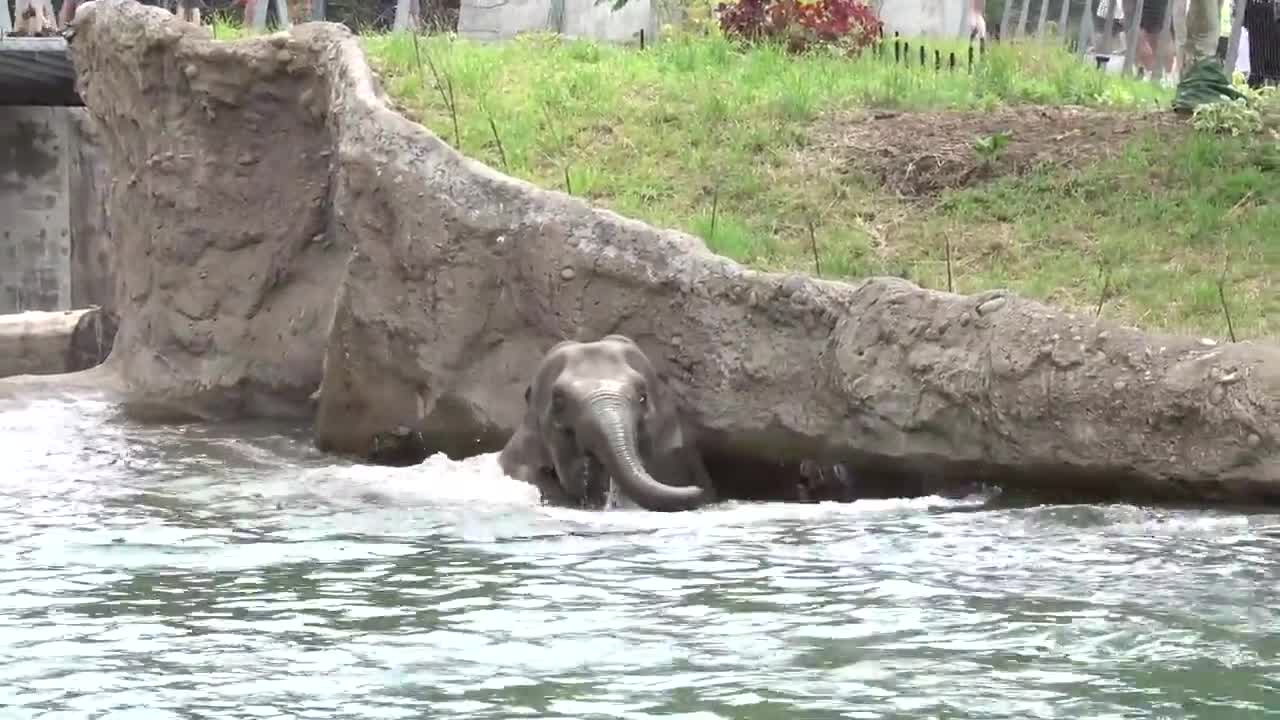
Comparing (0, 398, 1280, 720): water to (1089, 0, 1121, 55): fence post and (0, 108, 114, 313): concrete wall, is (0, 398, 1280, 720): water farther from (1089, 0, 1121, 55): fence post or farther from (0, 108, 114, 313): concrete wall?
(1089, 0, 1121, 55): fence post

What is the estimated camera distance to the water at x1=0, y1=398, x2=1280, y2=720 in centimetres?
610

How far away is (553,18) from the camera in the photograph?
20688 mm

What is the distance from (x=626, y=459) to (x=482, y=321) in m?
1.89

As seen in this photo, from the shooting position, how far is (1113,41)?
2192cm

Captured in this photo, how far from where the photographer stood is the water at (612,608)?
6.10 m

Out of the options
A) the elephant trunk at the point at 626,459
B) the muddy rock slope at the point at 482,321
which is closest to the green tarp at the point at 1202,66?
the muddy rock slope at the point at 482,321

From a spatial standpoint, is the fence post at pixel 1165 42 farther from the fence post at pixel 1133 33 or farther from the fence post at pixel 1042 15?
the fence post at pixel 1042 15

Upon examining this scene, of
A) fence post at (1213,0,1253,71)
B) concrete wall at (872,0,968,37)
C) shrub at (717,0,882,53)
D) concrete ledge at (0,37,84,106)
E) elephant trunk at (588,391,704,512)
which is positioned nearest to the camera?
elephant trunk at (588,391,704,512)

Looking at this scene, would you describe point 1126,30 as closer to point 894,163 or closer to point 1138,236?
point 894,163

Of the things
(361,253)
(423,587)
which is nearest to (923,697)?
(423,587)

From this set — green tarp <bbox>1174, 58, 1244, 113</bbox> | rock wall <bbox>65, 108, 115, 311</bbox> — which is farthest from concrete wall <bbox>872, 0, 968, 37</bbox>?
green tarp <bbox>1174, 58, 1244, 113</bbox>

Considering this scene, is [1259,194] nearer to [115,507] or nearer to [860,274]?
[860,274]

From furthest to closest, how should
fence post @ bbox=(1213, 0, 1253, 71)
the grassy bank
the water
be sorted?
fence post @ bbox=(1213, 0, 1253, 71), the grassy bank, the water

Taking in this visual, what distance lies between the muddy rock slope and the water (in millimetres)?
372
